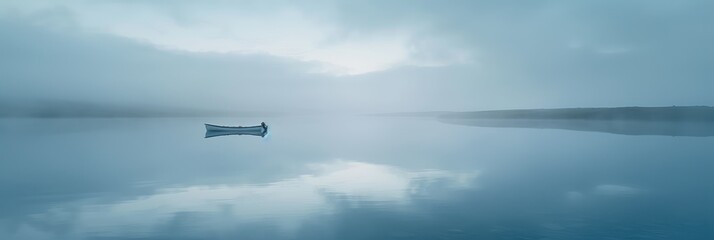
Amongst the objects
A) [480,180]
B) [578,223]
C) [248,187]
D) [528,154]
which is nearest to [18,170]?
[248,187]

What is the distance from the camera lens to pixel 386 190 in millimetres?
14742

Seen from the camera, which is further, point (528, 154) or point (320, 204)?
point (528, 154)

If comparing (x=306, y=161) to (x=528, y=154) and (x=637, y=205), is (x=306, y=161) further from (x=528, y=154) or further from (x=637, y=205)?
(x=637, y=205)

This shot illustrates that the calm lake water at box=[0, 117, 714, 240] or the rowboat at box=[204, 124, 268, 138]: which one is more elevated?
the rowboat at box=[204, 124, 268, 138]

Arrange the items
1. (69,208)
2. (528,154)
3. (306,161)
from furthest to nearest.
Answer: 1. (528,154)
2. (306,161)
3. (69,208)

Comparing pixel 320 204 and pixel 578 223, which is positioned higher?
pixel 320 204

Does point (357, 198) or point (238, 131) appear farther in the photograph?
point (238, 131)

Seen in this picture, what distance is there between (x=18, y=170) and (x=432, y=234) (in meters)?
18.3

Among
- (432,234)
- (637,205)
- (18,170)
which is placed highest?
(18,170)

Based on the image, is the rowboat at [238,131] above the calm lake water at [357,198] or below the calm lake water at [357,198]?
above

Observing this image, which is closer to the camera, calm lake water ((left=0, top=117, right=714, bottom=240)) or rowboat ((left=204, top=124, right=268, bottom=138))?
calm lake water ((left=0, top=117, right=714, bottom=240))

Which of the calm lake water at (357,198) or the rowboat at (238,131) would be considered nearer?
the calm lake water at (357,198)

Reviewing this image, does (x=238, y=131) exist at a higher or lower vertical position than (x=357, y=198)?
higher

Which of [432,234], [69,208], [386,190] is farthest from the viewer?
[386,190]
